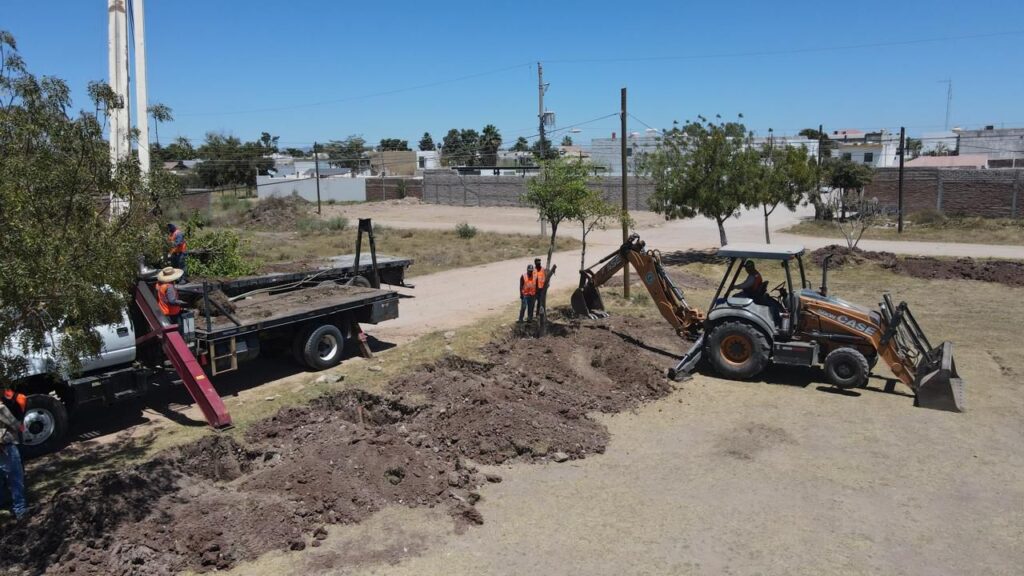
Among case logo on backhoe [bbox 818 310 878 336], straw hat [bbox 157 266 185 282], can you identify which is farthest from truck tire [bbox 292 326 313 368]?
case logo on backhoe [bbox 818 310 878 336]

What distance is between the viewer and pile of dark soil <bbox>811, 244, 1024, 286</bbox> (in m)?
23.5

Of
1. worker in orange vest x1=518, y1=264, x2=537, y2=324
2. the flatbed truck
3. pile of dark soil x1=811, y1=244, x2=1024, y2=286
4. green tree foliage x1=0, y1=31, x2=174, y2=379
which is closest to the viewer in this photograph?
green tree foliage x1=0, y1=31, x2=174, y2=379

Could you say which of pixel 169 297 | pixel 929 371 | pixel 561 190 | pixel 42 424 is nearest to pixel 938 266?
pixel 929 371

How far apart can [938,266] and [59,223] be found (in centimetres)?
2599

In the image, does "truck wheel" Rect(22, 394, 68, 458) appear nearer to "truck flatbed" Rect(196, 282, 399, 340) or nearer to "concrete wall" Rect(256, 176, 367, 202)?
"truck flatbed" Rect(196, 282, 399, 340)

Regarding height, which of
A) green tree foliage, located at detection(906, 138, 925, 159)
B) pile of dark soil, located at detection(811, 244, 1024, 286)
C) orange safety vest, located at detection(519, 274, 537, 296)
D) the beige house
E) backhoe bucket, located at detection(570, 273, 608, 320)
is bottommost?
pile of dark soil, located at detection(811, 244, 1024, 286)

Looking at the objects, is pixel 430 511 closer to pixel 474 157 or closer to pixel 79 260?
pixel 79 260

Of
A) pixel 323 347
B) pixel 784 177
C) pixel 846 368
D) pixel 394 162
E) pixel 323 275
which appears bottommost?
pixel 846 368

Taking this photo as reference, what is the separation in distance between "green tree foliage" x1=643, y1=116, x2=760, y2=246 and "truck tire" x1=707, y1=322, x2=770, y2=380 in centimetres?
1485

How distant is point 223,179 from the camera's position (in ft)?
250

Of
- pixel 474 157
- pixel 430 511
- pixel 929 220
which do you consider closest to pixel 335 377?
pixel 430 511

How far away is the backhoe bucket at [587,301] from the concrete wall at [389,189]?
5865 centimetres

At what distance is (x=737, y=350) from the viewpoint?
12945 millimetres

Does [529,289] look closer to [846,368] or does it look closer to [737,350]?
[737,350]
